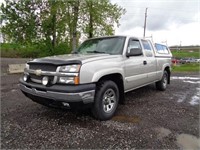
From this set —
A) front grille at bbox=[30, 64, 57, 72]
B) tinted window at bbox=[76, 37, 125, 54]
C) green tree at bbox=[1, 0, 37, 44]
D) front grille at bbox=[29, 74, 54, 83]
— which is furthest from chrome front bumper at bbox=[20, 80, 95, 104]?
green tree at bbox=[1, 0, 37, 44]

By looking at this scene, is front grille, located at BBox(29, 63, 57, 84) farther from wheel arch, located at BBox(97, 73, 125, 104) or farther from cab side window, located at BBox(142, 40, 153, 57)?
cab side window, located at BBox(142, 40, 153, 57)

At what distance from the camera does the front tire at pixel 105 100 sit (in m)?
3.97

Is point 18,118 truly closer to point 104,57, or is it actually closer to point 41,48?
point 104,57

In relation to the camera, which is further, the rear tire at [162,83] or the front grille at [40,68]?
the rear tire at [162,83]

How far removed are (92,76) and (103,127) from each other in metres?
1.02

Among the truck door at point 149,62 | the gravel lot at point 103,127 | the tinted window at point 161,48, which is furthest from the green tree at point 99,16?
the gravel lot at point 103,127

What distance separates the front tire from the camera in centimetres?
397

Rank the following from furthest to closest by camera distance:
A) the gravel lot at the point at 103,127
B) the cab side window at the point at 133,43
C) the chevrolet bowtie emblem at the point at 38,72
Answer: the cab side window at the point at 133,43 < the chevrolet bowtie emblem at the point at 38,72 < the gravel lot at the point at 103,127

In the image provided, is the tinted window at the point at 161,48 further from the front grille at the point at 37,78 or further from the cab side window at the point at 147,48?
the front grille at the point at 37,78

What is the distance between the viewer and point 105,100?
4.26 metres

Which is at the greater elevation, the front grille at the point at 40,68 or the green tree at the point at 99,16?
the green tree at the point at 99,16

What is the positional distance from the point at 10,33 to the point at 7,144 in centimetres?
1547

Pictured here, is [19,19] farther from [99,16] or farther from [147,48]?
[147,48]

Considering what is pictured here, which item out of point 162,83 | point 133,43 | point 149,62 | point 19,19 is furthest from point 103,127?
point 19,19
